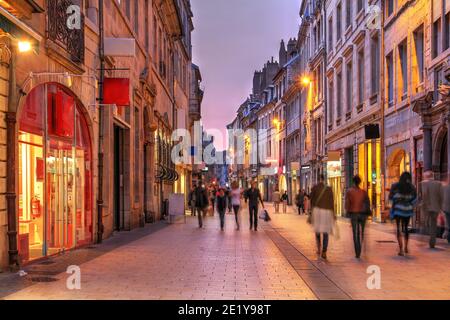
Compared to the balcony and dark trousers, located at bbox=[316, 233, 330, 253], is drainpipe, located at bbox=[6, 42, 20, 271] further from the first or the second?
dark trousers, located at bbox=[316, 233, 330, 253]

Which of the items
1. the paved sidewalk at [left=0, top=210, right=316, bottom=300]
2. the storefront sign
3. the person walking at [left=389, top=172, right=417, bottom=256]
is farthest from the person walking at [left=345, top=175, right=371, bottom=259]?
the storefront sign

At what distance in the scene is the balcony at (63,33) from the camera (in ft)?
41.9

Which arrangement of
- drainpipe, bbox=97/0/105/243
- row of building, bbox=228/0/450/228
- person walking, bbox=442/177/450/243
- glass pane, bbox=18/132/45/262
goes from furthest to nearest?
1. row of building, bbox=228/0/450/228
2. drainpipe, bbox=97/0/105/243
3. person walking, bbox=442/177/450/243
4. glass pane, bbox=18/132/45/262

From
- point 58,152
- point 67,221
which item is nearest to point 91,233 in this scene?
point 67,221

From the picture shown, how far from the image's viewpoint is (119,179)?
72.2ft

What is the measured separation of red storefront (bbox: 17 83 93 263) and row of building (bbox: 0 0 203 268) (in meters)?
0.02

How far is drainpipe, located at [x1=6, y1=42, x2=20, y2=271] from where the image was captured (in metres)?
10.6

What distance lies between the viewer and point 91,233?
1623 cm

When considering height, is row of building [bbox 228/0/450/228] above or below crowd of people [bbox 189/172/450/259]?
above

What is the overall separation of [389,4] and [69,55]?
51.2 feet

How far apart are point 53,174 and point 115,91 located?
4227 mm

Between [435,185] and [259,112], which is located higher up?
[259,112]

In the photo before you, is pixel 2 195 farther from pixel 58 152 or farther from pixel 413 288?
pixel 413 288

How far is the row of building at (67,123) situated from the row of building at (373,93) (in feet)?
30.4
